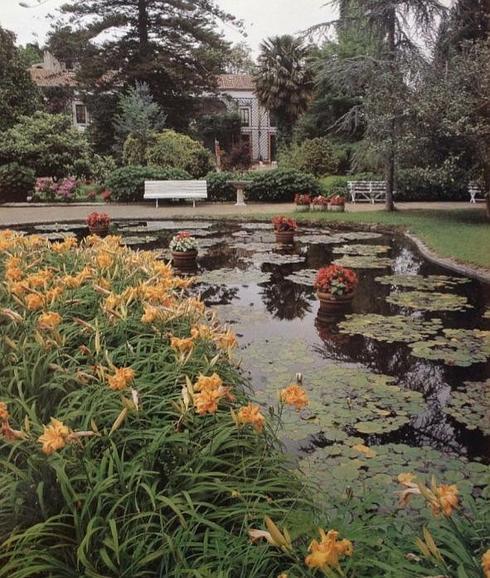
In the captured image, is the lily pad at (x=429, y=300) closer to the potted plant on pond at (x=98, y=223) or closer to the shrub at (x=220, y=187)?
the potted plant on pond at (x=98, y=223)

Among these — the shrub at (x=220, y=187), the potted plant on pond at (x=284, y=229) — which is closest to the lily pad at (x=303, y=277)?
the potted plant on pond at (x=284, y=229)

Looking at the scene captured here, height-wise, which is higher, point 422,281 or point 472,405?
point 422,281

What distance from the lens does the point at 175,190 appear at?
17375 mm

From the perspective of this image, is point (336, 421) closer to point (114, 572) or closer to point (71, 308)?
point (71, 308)

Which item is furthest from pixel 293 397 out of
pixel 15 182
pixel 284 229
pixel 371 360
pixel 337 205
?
pixel 15 182

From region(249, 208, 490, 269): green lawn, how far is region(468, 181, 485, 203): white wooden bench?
188cm

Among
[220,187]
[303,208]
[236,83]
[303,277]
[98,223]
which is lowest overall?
[303,277]

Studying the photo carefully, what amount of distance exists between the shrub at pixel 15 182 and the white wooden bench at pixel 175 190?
4.44 meters

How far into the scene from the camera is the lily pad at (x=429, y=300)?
6.50 meters

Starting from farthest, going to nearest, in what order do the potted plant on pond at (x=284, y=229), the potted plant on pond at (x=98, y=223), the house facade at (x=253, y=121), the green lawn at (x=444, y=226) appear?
the house facade at (x=253, y=121) < the potted plant on pond at (x=98, y=223) < the potted plant on pond at (x=284, y=229) < the green lawn at (x=444, y=226)

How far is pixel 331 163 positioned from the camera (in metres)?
23.4

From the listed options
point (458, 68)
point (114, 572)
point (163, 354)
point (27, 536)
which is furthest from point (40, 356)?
point (458, 68)

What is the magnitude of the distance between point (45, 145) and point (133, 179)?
3637mm

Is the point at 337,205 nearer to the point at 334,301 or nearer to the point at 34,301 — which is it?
the point at 334,301
